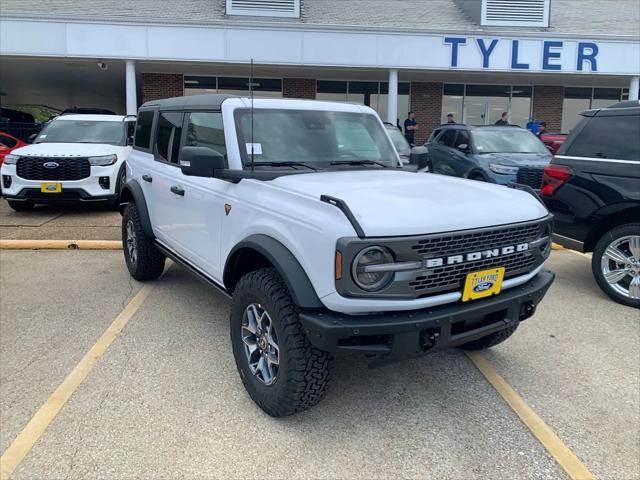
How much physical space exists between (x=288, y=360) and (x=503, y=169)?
754cm

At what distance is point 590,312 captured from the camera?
201 inches

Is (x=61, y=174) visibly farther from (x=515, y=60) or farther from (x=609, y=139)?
(x=515, y=60)

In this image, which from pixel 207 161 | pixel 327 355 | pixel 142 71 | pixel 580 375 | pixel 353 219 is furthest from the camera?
pixel 142 71

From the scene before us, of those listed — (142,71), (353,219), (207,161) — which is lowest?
(353,219)

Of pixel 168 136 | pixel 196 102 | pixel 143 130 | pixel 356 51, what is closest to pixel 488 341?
pixel 196 102

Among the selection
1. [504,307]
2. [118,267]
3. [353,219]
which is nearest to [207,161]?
[353,219]

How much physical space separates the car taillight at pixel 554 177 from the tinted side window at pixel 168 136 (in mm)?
4016

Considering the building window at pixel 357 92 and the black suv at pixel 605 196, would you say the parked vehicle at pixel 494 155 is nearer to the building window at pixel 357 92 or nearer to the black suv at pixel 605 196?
the black suv at pixel 605 196

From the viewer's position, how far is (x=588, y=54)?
16.9 meters

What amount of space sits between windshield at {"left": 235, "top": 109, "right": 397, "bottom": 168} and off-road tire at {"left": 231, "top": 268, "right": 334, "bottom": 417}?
103cm

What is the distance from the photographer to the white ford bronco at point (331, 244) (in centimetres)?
266

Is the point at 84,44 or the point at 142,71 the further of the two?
the point at 142,71

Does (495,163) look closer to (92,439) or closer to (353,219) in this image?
(353,219)

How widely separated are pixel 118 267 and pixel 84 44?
11.6 meters
